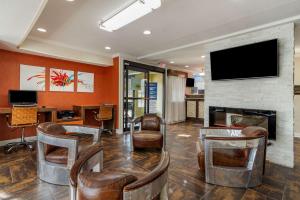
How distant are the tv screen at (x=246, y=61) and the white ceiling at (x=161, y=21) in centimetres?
40

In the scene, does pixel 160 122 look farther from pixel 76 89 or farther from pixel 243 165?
pixel 76 89

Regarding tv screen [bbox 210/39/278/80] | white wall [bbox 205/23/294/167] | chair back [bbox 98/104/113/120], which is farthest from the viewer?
chair back [bbox 98/104/113/120]

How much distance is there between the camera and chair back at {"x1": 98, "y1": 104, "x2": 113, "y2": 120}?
4.88 meters

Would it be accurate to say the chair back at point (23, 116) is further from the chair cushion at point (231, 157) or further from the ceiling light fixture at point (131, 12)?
the chair cushion at point (231, 157)

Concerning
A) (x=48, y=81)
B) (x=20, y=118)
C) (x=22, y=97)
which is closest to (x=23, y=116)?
(x=20, y=118)

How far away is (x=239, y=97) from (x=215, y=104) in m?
0.56

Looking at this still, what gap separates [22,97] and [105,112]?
6.53ft

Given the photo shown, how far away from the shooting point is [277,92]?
10.1ft

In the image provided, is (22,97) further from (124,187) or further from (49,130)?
(124,187)

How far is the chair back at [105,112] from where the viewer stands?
16.0 ft

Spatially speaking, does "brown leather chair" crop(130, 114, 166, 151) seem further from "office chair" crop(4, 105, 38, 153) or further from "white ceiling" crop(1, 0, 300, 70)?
"office chair" crop(4, 105, 38, 153)

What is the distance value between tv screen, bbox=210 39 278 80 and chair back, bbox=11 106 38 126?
161 inches

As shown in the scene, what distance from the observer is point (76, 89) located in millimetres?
5102

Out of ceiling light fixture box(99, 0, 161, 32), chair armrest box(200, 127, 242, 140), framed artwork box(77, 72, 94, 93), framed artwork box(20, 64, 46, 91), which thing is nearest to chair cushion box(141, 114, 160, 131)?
chair armrest box(200, 127, 242, 140)
